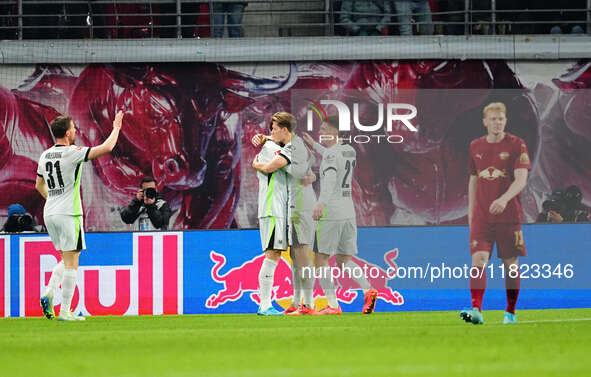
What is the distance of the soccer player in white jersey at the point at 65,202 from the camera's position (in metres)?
10.6

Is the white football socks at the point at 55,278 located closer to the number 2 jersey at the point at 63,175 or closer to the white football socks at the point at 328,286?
the number 2 jersey at the point at 63,175

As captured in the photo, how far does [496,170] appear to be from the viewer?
371 inches

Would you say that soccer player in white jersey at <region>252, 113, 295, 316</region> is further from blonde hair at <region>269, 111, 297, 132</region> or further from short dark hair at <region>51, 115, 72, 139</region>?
short dark hair at <region>51, 115, 72, 139</region>

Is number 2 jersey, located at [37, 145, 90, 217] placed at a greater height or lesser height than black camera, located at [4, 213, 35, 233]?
greater

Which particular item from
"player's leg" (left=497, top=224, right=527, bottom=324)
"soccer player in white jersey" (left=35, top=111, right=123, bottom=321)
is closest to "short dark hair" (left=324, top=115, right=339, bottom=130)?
"soccer player in white jersey" (left=35, top=111, right=123, bottom=321)

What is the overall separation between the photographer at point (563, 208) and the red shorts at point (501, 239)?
392 centimetres

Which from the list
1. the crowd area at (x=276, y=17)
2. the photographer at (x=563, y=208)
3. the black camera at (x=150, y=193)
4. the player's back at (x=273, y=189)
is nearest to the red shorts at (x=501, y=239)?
the player's back at (x=273, y=189)

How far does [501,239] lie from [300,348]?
3026mm

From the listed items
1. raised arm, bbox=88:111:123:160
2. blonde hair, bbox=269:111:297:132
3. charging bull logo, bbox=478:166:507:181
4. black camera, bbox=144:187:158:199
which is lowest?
black camera, bbox=144:187:158:199

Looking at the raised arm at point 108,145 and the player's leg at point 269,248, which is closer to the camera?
the raised arm at point 108,145

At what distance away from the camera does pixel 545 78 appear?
54.5ft

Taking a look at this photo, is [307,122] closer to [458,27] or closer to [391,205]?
[391,205]

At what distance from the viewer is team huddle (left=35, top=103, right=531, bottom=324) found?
9.43 m

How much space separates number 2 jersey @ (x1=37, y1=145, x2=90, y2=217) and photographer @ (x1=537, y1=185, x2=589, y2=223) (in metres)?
5.70
